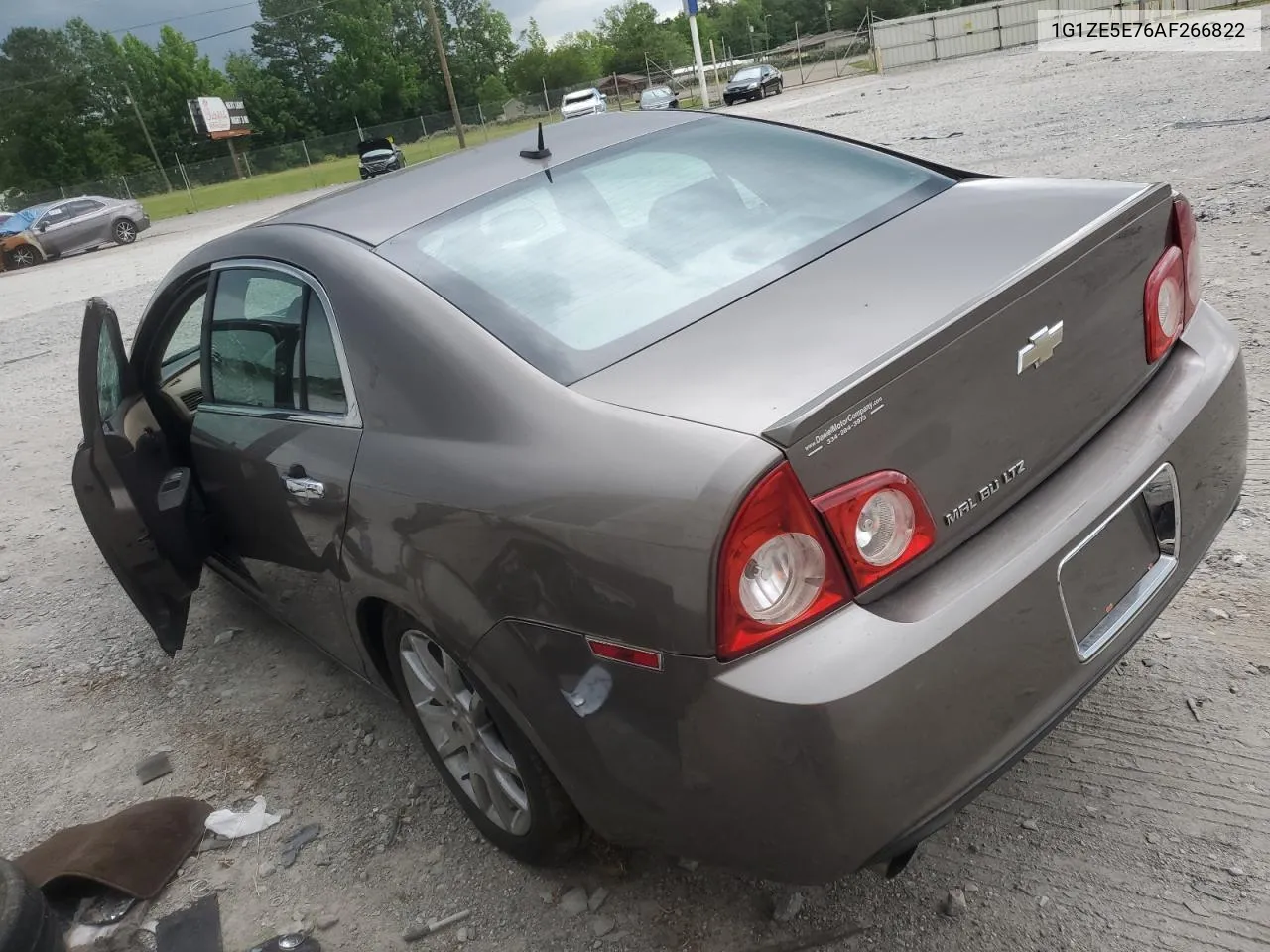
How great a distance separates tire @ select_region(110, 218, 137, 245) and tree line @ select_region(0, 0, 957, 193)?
37383 millimetres

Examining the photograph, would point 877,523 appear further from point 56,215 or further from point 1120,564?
point 56,215

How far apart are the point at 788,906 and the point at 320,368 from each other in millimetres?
1750

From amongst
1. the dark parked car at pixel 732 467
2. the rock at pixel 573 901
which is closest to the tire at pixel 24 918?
the dark parked car at pixel 732 467

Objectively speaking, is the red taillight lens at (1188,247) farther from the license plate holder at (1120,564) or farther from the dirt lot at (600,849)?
the dirt lot at (600,849)

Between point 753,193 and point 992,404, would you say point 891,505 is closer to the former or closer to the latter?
point 992,404

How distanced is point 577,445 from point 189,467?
2.13m

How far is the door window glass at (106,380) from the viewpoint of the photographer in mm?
3314

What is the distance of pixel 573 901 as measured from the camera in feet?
7.94

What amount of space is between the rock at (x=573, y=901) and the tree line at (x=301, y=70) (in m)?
64.7

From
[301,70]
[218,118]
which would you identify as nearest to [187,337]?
[218,118]

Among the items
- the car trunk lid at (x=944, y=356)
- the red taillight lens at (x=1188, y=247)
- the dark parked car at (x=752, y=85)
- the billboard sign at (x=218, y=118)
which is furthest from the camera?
the billboard sign at (x=218, y=118)

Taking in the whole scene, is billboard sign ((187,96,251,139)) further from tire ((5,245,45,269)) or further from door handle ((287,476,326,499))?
door handle ((287,476,326,499))

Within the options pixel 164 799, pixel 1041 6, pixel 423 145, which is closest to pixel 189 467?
pixel 164 799

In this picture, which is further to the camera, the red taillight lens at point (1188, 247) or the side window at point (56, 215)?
the side window at point (56, 215)
